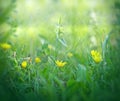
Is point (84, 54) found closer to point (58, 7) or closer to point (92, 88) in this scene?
point (92, 88)

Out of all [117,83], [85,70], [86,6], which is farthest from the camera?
[86,6]

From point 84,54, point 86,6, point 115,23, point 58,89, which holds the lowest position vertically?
point 58,89

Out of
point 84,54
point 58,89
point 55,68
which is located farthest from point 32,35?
point 58,89

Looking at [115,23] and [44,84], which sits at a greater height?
[115,23]

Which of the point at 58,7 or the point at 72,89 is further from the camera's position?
the point at 58,7

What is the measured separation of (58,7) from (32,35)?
171 centimetres

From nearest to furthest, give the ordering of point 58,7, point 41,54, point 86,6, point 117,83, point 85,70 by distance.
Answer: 1. point 117,83
2. point 85,70
3. point 41,54
4. point 86,6
5. point 58,7

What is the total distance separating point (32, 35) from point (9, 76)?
2.87 meters

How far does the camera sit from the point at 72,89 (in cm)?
197

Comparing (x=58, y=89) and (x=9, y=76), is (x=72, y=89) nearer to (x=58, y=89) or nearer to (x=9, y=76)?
(x=58, y=89)

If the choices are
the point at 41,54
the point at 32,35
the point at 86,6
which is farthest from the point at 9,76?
the point at 86,6

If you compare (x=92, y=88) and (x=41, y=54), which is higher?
(x=41, y=54)

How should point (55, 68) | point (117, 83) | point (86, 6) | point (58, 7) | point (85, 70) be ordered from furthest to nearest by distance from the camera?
1. point (58, 7)
2. point (86, 6)
3. point (55, 68)
4. point (85, 70)
5. point (117, 83)

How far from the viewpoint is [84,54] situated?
2.90 meters
